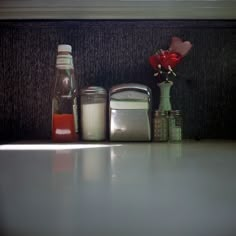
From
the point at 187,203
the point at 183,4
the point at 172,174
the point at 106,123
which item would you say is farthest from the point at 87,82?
the point at 187,203

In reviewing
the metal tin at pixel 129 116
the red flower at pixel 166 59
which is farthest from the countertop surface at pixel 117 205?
the red flower at pixel 166 59

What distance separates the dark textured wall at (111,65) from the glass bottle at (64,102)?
11 centimetres

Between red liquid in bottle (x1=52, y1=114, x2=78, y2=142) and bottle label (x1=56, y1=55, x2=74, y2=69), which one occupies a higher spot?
bottle label (x1=56, y1=55, x2=74, y2=69)

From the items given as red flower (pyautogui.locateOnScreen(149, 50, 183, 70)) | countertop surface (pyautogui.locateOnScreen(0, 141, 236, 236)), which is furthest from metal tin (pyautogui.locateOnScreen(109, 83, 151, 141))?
countertop surface (pyautogui.locateOnScreen(0, 141, 236, 236))

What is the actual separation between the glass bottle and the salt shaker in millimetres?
29

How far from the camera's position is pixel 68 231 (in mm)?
293

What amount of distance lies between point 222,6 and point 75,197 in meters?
0.99

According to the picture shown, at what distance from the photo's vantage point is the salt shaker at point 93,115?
105cm

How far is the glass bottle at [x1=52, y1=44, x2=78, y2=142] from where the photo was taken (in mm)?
1019

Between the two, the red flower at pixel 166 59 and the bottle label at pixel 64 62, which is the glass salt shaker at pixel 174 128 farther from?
the bottle label at pixel 64 62

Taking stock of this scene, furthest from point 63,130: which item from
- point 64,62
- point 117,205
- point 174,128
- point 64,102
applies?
point 117,205

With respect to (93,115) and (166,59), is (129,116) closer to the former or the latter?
(93,115)

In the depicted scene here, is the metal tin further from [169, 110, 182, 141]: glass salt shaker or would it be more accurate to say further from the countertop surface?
the countertop surface

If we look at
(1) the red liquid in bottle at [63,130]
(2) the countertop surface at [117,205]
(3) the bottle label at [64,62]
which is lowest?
(2) the countertop surface at [117,205]
